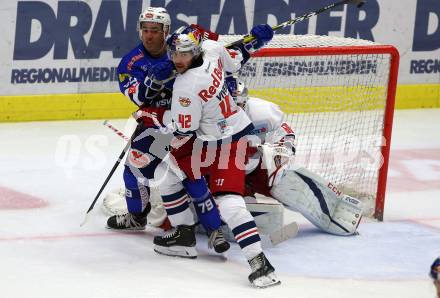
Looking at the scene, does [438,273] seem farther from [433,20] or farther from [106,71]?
[433,20]

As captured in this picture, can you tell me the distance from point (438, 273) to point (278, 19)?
209 inches

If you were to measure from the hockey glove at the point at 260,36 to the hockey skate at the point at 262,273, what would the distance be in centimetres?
111

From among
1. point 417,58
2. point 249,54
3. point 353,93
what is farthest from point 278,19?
point 249,54

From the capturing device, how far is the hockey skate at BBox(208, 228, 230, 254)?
486 centimetres

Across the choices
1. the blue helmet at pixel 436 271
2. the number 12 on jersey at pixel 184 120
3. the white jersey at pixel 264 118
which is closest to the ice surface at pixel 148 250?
the white jersey at pixel 264 118

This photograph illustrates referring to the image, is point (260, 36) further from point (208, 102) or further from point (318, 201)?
point (318, 201)

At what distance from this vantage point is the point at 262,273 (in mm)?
4559

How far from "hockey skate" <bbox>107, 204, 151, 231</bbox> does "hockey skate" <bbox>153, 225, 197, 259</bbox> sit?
41 cm

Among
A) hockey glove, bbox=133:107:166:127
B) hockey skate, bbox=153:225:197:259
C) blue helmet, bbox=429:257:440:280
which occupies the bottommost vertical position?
hockey skate, bbox=153:225:197:259

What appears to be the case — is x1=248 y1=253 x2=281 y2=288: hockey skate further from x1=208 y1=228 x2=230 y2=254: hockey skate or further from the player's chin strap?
the player's chin strap

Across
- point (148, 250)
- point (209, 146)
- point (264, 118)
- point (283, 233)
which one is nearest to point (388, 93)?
point (264, 118)

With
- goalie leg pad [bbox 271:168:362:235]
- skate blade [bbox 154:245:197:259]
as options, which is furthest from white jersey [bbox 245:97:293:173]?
skate blade [bbox 154:245:197:259]

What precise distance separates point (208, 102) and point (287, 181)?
0.81 metres

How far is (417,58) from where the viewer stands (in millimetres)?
8766
